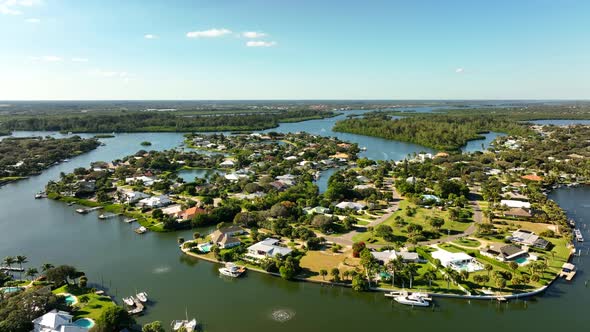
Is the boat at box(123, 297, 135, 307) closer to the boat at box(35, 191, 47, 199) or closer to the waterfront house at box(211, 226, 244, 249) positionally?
the waterfront house at box(211, 226, 244, 249)

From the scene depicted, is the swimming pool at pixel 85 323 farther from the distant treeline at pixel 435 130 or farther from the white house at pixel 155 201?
the distant treeline at pixel 435 130

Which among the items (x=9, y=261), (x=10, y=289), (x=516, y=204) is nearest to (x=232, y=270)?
(x=10, y=289)

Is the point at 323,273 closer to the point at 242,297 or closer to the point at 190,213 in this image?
the point at 242,297

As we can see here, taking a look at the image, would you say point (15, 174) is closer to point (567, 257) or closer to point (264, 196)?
point (264, 196)

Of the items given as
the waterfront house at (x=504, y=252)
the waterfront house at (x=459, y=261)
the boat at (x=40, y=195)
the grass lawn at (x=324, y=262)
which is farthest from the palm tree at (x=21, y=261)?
the waterfront house at (x=504, y=252)

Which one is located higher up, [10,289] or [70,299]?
[10,289]

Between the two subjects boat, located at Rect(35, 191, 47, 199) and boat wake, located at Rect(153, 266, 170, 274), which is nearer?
boat wake, located at Rect(153, 266, 170, 274)

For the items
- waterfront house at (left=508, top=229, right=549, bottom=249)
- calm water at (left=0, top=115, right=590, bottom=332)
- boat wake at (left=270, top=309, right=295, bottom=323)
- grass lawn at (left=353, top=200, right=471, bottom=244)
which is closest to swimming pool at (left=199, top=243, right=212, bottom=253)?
calm water at (left=0, top=115, right=590, bottom=332)
